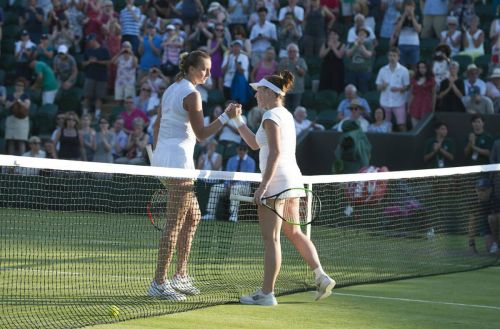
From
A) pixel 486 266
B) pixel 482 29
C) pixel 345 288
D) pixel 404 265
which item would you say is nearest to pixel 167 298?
pixel 345 288

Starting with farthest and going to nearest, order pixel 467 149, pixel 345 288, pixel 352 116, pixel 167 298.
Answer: pixel 352 116 → pixel 467 149 → pixel 345 288 → pixel 167 298

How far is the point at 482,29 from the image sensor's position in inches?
904

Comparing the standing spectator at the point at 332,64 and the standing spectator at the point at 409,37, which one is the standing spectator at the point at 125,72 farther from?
the standing spectator at the point at 409,37

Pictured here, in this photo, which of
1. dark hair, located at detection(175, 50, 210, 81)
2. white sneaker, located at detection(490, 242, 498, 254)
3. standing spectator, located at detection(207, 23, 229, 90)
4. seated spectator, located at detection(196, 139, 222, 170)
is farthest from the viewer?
standing spectator, located at detection(207, 23, 229, 90)

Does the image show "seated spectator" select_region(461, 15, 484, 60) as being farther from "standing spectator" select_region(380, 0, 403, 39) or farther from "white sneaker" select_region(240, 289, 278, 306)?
"white sneaker" select_region(240, 289, 278, 306)

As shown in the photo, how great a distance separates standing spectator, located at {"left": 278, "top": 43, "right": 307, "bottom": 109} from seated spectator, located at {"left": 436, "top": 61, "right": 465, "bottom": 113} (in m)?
2.76

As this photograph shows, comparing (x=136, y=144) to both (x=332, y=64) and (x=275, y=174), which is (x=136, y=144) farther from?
(x=275, y=174)

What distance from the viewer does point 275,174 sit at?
9.52m

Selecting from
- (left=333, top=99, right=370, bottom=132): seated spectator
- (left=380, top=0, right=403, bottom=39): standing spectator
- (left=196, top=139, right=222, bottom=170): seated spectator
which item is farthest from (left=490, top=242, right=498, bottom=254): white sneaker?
(left=380, top=0, right=403, bottom=39): standing spectator

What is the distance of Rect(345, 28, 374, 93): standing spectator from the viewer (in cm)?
2162

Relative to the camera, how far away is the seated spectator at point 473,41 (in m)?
21.8

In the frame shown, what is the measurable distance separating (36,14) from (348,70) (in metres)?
8.54

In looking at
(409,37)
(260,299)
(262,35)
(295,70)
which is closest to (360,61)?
(409,37)

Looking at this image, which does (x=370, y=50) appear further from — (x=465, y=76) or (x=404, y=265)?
(x=404, y=265)
